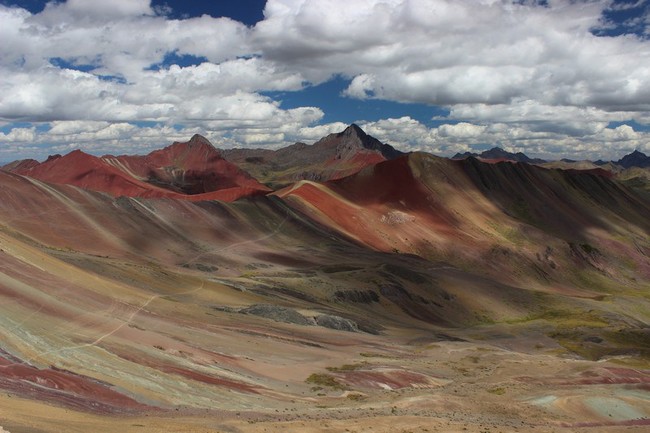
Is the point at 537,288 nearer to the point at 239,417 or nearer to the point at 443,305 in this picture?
the point at 443,305

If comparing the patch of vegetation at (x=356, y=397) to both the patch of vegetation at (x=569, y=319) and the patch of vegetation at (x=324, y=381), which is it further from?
the patch of vegetation at (x=569, y=319)

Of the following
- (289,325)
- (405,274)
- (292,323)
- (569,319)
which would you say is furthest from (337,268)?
(569,319)

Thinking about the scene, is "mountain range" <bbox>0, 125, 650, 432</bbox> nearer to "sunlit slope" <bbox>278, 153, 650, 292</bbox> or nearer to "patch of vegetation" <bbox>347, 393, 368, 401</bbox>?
"patch of vegetation" <bbox>347, 393, 368, 401</bbox>

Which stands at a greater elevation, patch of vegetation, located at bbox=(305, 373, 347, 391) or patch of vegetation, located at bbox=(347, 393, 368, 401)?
patch of vegetation, located at bbox=(305, 373, 347, 391)

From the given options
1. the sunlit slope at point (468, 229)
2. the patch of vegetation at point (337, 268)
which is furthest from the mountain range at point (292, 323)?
the sunlit slope at point (468, 229)

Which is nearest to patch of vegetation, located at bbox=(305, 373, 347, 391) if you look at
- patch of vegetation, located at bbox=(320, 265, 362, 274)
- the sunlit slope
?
patch of vegetation, located at bbox=(320, 265, 362, 274)

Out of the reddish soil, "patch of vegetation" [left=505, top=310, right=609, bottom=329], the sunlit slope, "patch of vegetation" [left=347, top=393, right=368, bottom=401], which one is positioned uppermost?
the sunlit slope
